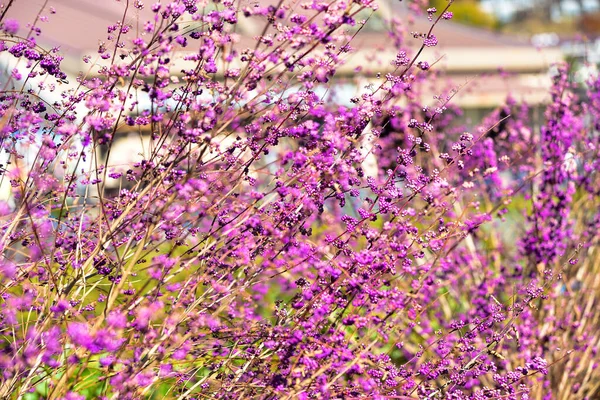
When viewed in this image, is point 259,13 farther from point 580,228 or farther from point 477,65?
point 477,65

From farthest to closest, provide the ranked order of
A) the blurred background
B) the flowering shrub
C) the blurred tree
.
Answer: the blurred tree → the blurred background → the flowering shrub

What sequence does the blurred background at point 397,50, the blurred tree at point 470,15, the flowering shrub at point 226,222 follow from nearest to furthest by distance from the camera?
the flowering shrub at point 226,222 → the blurred background at point 397,50 → the blurred tree at point 470,15

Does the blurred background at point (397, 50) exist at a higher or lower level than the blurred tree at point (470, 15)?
higher

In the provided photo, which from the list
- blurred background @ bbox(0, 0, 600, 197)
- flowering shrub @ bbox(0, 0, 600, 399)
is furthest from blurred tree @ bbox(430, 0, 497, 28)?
flowering shrub @ bbox(0, 0, 600, 399)

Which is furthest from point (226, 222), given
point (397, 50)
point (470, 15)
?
point (470, 15)

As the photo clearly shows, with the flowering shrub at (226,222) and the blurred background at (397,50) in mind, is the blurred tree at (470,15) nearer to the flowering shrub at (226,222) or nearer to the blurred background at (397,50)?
the blurred background at (397,50)

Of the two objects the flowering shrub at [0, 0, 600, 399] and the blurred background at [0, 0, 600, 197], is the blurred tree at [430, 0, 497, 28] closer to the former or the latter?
the blurred background at [0, 0, 600, 197]

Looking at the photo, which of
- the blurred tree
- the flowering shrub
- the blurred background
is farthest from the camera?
the blurred tree

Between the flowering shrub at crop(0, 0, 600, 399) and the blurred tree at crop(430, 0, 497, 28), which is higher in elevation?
the flowering shrub at crop(0, 0, 600, 399)

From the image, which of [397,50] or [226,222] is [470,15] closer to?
[397,50]

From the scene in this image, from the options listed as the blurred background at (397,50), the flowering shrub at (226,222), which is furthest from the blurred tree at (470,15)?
the flowering shrub at (226,222)

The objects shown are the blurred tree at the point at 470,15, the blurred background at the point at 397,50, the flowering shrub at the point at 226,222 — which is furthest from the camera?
the blurred tree at the point at 470,15

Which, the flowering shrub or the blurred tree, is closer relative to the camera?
the flowering shrub

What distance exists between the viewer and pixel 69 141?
2.86 m
